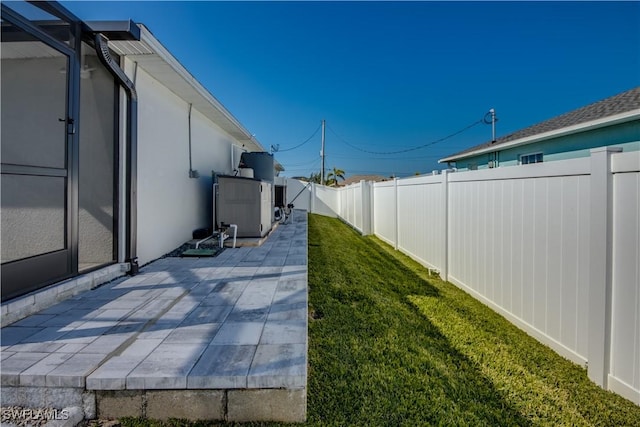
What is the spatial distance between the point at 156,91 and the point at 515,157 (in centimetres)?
1181

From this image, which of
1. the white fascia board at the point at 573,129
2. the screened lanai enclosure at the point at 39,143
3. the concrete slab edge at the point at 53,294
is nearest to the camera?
the concrete slab edge at the point at 53,294

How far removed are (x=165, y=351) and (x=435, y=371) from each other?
1.84m

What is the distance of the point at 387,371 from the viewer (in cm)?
220

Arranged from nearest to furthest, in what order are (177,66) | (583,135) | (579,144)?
(177,66) → (583,135) → (579,144)

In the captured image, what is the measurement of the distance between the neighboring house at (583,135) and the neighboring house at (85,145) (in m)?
9.04

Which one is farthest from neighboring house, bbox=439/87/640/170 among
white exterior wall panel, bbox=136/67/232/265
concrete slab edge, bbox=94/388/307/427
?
white exterior wall panel, bbox=136/67/232/265

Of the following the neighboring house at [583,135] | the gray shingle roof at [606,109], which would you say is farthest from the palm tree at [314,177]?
the gray shingle roof at [606,109]

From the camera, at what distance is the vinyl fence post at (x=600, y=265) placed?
1982 millimetres

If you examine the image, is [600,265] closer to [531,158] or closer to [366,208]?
[366,208]

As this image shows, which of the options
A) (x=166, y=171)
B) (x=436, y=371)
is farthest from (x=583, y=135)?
(x=166, y=171)

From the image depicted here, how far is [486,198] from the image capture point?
362 cm

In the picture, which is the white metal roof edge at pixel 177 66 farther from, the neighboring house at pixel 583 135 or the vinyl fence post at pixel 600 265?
the neighboring house at pixel 583 135

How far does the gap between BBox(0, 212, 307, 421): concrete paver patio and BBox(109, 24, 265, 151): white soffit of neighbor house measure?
280 centimetres

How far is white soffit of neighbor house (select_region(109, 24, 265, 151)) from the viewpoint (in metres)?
3.66
